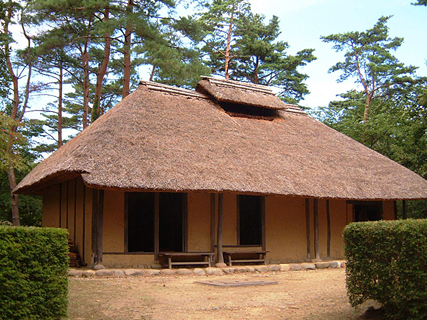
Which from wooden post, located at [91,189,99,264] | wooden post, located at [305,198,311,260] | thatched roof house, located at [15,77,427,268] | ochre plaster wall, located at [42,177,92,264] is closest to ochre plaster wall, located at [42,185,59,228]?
ochre plaster wall, located at [42,177,92,264]

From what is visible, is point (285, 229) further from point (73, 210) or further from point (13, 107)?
point (13, 107)

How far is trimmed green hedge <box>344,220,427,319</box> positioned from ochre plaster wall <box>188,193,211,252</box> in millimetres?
7035

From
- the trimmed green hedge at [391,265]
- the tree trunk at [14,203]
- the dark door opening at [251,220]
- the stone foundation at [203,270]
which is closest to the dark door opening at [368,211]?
the stone foundation at [203,270]

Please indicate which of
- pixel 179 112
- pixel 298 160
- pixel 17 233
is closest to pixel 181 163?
pixel 179 112

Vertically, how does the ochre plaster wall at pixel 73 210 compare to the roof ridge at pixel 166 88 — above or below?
below

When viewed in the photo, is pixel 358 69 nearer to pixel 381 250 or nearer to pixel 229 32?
pixel 229 32

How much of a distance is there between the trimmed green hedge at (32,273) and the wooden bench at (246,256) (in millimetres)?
7552

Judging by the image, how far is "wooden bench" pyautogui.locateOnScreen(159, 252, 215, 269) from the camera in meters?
12.1

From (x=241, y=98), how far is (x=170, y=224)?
5299 millimetres

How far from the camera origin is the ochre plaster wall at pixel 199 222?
1297 centimetres

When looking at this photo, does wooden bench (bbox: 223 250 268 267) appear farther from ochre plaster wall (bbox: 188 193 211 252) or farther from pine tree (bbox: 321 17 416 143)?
pine tree (bbox: 321 17 416 143)

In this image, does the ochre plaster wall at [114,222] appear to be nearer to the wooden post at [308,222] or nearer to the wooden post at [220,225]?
the wooden post at [220,225]

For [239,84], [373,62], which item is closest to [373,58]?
[373,62]

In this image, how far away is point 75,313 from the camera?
677 centimetres
